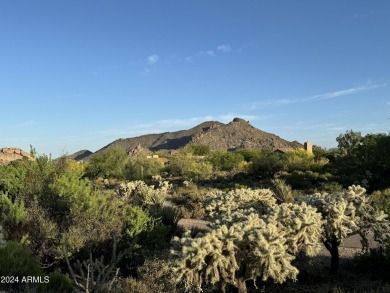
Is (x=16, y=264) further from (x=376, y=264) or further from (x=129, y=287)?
(x=376, y=264)

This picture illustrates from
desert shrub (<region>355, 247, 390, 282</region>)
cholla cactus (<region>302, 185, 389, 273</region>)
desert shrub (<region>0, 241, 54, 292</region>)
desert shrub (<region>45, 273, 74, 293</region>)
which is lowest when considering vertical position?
desert shrub (<region>355, 247, 390, 282</region>)

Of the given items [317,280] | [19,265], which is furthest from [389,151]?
[19,265]

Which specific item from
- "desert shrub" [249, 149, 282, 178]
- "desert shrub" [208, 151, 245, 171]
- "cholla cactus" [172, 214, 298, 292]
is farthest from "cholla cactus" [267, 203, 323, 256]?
"desert shrub" [208, 151, 245, 171]

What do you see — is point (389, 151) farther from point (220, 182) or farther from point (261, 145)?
point (261, 145)

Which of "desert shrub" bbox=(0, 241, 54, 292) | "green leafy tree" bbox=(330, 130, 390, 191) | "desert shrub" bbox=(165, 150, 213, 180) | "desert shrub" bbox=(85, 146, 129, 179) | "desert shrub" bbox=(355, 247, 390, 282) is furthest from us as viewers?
"desert shrub" bbox=(85, 146, 129, 179)

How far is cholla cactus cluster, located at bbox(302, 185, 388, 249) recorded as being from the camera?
8438mm

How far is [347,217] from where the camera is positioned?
8547 millimetres

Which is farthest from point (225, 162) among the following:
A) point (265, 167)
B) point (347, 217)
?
point (347, 217)

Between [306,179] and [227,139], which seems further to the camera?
[227,139]

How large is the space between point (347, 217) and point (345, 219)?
0.08 m

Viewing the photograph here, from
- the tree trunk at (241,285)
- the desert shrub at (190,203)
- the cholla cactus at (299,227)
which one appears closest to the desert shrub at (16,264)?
the tree trunk at (241,285)

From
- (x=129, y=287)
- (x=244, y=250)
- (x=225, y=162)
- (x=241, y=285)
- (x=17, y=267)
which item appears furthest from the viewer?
(x=225, y=162)

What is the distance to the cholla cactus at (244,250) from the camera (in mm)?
6523

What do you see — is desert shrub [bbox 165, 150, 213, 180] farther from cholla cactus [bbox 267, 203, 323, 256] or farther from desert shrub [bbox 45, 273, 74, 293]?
desert shrub [bbox 45, 273, 74, 293]
